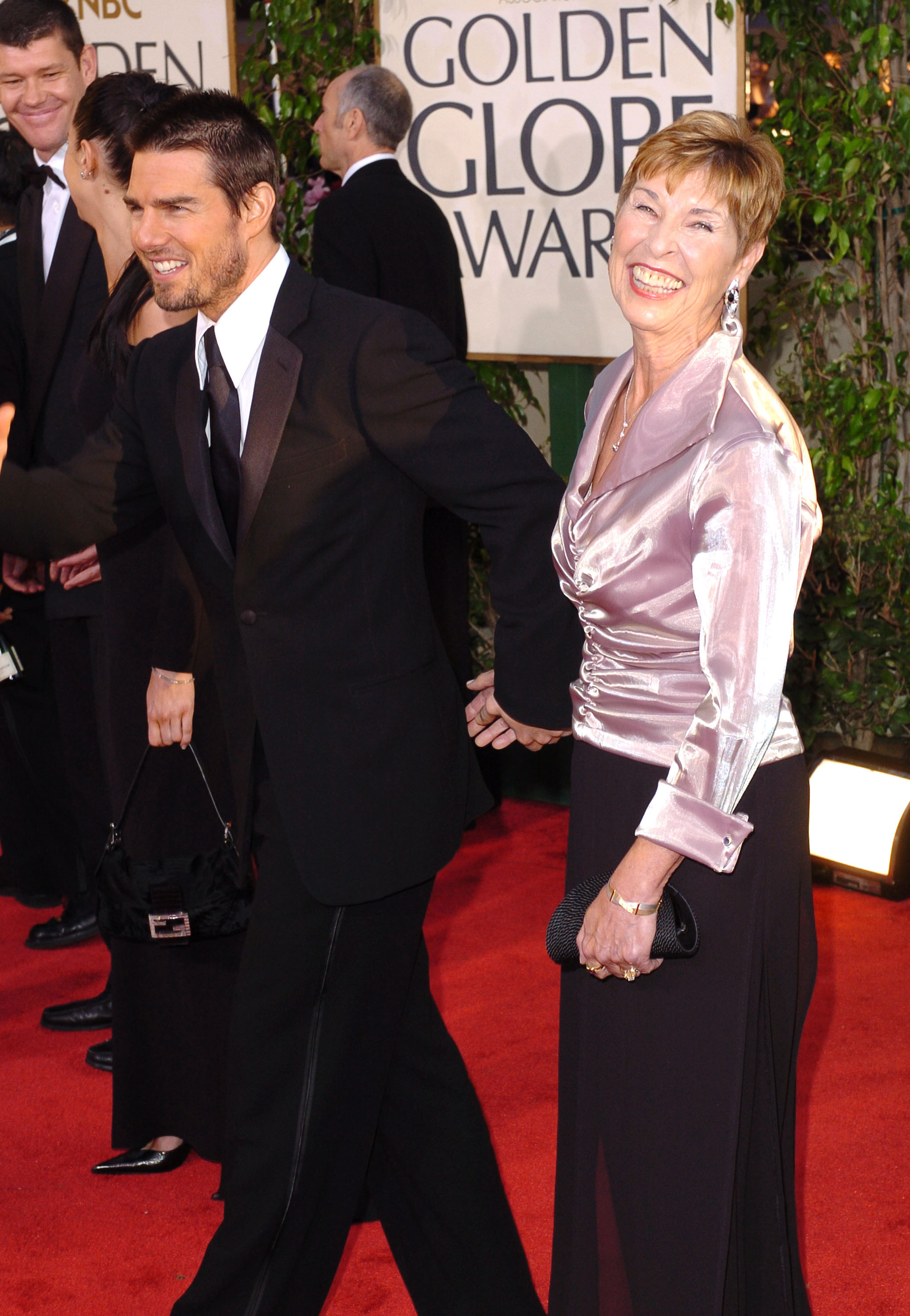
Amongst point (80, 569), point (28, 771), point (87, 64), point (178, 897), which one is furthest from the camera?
point (28, 771)

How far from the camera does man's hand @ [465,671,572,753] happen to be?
203 cm

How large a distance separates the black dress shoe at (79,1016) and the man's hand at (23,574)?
95 cm

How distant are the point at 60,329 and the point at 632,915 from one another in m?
2.08

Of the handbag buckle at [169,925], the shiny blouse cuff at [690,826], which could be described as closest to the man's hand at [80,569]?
the handbag buckle at [169,925]

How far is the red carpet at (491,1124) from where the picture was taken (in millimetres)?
2482

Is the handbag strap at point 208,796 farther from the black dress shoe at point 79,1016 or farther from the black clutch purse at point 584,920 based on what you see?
the black dress shoe at point 79,1016

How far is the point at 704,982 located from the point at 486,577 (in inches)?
145

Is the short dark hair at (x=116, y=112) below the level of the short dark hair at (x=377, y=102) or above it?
below

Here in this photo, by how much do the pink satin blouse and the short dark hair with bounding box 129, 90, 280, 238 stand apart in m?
0.61

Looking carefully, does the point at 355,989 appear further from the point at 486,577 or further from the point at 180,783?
the point at 486,577

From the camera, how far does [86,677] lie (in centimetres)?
364

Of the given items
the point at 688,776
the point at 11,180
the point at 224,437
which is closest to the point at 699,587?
the point at 688,776

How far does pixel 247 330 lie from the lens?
1982 mm

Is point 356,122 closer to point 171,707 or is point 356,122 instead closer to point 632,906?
point 171,707
